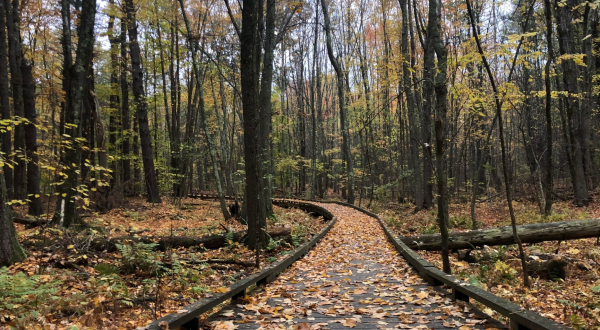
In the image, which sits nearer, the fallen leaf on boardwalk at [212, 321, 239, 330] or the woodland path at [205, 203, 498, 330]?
the fallen leaf on boardwalk at [212, 321, 239, 330]

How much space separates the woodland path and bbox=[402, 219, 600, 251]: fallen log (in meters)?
1.93

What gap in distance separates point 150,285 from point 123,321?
1596 mm

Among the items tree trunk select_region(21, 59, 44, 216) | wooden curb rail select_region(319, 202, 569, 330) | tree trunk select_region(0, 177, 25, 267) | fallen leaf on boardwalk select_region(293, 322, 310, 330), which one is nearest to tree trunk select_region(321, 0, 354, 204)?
wooden curb rail select_region(319, 202, 569, 330)

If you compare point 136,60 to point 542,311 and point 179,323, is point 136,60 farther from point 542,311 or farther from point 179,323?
point 542,311

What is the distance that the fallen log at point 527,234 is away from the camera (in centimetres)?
763

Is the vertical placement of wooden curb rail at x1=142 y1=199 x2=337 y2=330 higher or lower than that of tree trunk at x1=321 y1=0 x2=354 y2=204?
lower

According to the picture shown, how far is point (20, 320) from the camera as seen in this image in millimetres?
3395

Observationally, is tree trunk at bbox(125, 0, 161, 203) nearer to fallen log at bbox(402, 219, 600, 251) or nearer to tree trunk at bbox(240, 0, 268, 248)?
tree trunk at bbox(240, 0, 268, 248)

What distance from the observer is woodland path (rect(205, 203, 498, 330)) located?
386 cm

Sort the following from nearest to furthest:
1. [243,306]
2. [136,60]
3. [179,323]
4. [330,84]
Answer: [179,323] < [243,306] < [136,60] < [330,84]

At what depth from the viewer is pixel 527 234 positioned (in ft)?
26.6

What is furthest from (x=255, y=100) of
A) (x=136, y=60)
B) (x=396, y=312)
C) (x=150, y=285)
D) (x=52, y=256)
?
(x=136, y=60)

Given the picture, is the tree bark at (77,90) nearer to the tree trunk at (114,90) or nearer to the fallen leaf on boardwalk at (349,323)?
the fallen leaf on boardwalk at (349,323)

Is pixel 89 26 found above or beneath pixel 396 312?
above
